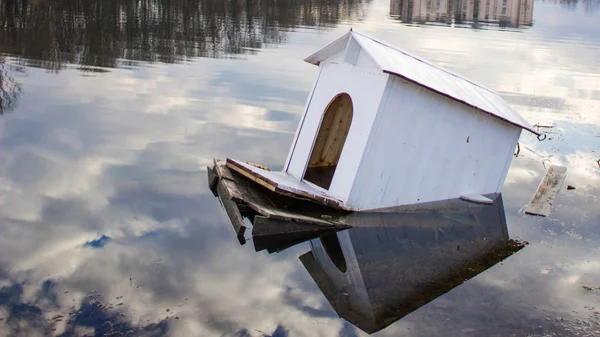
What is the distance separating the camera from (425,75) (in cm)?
1023

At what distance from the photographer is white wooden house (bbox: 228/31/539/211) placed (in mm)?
9547

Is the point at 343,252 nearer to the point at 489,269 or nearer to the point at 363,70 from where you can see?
the point at 489,269

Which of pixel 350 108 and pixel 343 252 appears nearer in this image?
pixel 343 252

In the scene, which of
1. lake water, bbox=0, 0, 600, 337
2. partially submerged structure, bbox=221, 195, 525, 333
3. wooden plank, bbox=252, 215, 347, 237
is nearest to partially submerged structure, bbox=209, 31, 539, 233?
wooden plank, bbox=252, 215, 347, 237

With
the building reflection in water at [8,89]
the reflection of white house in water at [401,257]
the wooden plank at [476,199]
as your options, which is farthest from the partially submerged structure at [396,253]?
the building reflection in water at [8,89]

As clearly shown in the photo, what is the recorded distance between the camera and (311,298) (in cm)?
745

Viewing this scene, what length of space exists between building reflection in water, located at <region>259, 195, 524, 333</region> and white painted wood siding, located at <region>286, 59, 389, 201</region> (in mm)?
658

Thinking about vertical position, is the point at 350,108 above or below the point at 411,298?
above

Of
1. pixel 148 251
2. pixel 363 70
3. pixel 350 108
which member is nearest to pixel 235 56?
pixel 350 108

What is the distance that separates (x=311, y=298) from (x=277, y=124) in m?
7.93

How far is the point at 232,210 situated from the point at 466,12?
185 ft

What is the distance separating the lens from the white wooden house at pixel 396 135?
9.55m

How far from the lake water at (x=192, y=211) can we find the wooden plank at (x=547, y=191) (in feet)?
0.68

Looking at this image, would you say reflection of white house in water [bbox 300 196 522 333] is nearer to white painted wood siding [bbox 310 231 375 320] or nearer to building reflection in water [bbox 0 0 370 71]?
white painted wood siding [bbox 310 231 375 320]
